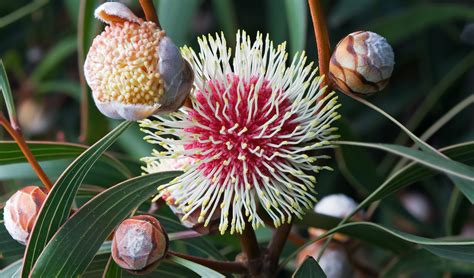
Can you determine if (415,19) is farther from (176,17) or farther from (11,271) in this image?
(11,271)

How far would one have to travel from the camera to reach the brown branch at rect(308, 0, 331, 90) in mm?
892

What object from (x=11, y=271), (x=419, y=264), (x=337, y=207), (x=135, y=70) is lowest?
(x=419, y=264)

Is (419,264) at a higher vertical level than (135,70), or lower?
lower

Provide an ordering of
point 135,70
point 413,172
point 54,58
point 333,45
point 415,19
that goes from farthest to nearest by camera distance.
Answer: point 54,58
point 333,45
point 415,19
point 413,172
point 135,70

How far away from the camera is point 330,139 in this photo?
3.22 ft

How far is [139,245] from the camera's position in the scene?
0.87 metres

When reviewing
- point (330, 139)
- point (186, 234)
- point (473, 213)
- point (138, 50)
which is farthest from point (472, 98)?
point (473, 213)

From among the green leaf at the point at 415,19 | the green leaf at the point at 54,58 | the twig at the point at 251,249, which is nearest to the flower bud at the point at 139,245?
the twig at the point at 251,249

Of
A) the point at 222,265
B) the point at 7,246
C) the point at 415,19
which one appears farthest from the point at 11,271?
the point at 415,19

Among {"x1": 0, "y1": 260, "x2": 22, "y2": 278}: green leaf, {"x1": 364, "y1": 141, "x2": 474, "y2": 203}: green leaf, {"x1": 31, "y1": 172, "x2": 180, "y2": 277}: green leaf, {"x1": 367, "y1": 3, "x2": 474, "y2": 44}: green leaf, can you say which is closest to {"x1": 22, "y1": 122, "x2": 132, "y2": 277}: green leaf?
{"x1": 31, "y1": 172, "x2": 180, "y2": 277}: green leaf

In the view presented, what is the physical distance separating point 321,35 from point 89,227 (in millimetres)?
333

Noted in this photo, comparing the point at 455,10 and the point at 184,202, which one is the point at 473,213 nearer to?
the point at 455,10

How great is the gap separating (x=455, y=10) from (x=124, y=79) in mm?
1062

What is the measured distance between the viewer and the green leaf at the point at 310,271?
3.19ft
